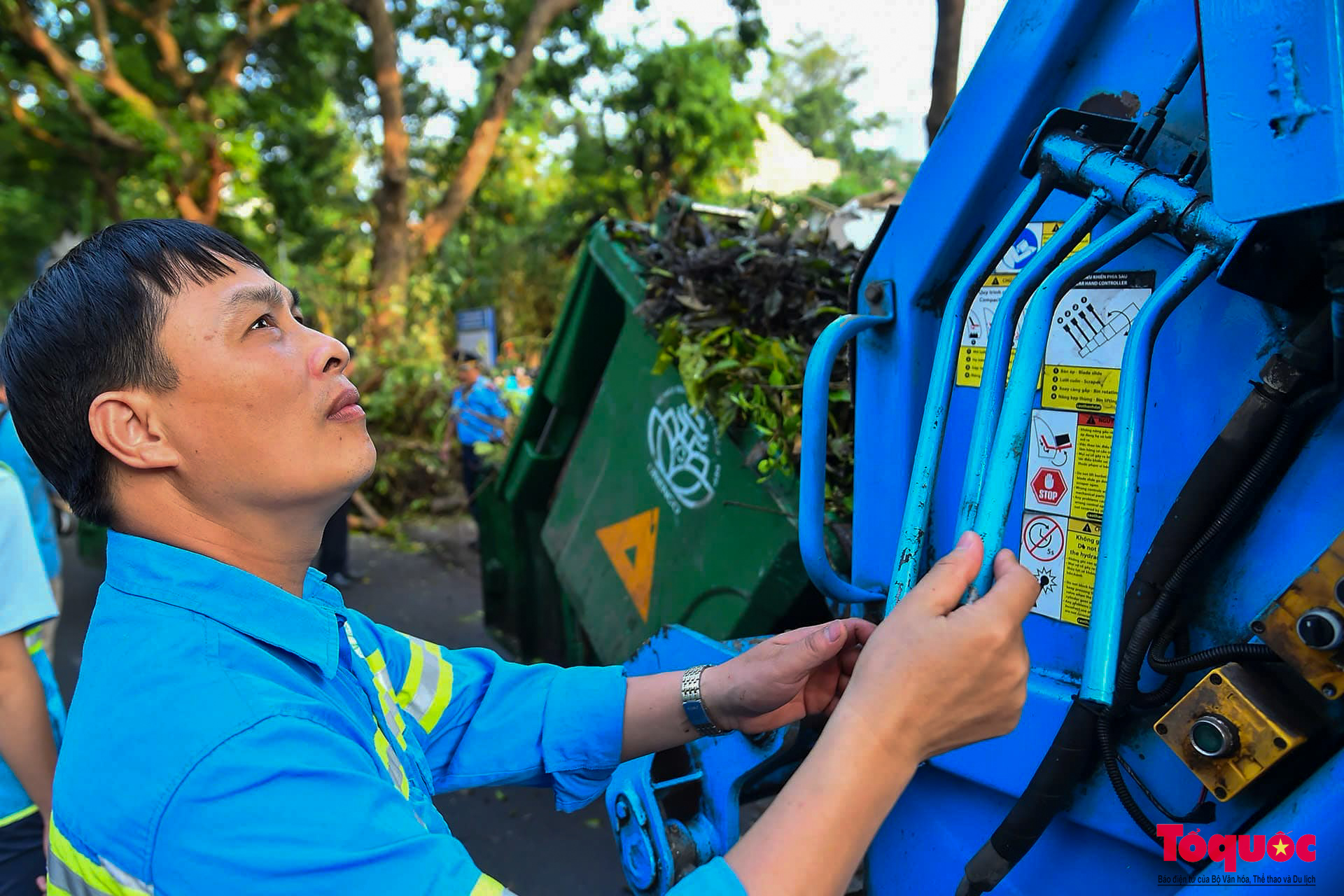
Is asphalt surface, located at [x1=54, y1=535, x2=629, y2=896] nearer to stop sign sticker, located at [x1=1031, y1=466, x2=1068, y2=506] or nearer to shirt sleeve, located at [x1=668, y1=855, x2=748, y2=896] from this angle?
stop sign sticker, located at [x1=1031, y1=466, x2=1068, y2=506]

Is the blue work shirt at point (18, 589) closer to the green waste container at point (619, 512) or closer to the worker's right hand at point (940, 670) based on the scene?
the green waste container at point (619, 512)

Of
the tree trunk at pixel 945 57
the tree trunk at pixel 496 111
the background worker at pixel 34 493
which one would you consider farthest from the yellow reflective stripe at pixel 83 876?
the tree trunk at pixel 496 111

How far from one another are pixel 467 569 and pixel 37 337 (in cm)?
556

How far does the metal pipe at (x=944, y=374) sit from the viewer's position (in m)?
1.15

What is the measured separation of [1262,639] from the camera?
102cm

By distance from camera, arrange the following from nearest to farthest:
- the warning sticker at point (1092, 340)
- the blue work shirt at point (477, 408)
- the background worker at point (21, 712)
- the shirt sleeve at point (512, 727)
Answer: the warning sticker at point (1092, 340)
the shirt sleeve at point (512, 727)
the background worker at point (21, 712)
the blue work shirt at point (477, 408)

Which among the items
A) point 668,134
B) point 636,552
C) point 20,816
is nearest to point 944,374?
point 636,552

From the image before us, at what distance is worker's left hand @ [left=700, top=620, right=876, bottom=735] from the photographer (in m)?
1.27

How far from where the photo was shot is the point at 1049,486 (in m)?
1.37

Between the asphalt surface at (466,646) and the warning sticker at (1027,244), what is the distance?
2.34m

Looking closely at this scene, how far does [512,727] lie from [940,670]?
31.2 inches

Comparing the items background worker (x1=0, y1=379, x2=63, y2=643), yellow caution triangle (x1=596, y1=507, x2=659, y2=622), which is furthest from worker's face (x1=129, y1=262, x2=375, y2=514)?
background worker (x1=0, y1=379, x2=63, y2=643)

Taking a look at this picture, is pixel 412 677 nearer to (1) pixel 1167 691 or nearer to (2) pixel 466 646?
(1) pixel 1167 691

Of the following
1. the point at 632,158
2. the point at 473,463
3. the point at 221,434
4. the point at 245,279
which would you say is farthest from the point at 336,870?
the point at 632,158
